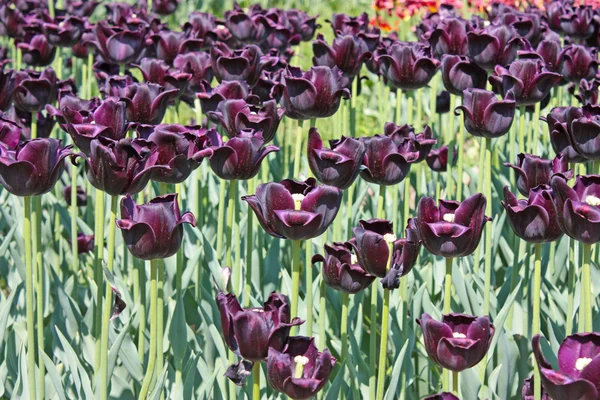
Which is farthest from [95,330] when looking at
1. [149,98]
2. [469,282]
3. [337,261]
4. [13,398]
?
[469,282]

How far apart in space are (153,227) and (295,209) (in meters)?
0.28

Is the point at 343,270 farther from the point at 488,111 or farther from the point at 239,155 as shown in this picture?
the point at 488,111

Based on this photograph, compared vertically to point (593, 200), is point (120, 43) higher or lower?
higher

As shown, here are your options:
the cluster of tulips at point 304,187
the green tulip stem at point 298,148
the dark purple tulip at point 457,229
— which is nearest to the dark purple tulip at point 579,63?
the cluster of tulips at point 304,187

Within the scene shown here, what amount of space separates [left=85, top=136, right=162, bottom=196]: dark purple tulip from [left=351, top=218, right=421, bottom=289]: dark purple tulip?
48cm

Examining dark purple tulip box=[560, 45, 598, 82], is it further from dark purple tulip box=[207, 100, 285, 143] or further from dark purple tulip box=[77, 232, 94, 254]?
dark purple tulip box=[77, 232, 94, 254]

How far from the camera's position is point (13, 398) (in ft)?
7.27

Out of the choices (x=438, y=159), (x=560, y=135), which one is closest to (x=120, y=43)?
(x=438, y=159)

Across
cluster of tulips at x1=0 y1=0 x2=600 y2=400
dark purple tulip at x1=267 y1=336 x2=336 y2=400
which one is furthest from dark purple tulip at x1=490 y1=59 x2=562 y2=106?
dark purple tulip at x1=267 y1=336 x2=336 y2=400

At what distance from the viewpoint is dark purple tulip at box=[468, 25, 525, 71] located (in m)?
2.69

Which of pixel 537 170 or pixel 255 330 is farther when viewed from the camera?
pixel 537 170

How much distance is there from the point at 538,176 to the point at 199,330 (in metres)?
1.18

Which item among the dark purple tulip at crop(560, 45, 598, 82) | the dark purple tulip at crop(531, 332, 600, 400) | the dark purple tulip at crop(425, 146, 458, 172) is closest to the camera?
the dark purple tulip at crop(531, 332, 600, 400)

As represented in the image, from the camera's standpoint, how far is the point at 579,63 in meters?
3.06
